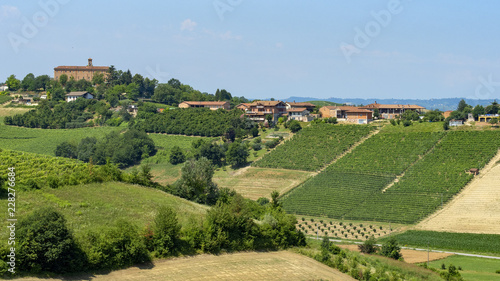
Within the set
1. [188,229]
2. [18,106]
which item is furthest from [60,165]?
[18,106]

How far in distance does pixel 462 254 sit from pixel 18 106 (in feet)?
362

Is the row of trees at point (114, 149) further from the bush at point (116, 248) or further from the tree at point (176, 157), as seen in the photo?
the bush at point (116, 248)

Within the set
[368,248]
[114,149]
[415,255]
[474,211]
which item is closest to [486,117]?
[474,211]

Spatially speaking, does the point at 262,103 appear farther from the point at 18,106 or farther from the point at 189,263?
the point at 189,263

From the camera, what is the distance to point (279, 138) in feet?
295

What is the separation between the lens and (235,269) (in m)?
31.1

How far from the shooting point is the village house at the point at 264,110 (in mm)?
105812

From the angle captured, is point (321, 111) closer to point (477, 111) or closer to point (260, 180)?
point (477, 111)

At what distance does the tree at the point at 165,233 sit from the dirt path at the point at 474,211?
1247 inches

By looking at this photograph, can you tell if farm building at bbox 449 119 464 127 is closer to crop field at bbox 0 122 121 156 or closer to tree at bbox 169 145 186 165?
tree at bbox 169 145 186 165

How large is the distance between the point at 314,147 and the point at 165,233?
54.1 m

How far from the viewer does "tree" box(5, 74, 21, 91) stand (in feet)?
481

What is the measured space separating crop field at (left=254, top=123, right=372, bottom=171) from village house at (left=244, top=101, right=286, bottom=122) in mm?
16262

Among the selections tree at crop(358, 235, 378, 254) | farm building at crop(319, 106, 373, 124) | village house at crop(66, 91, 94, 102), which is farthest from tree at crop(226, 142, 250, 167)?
village house at crop(66, 91, 94, 102)
